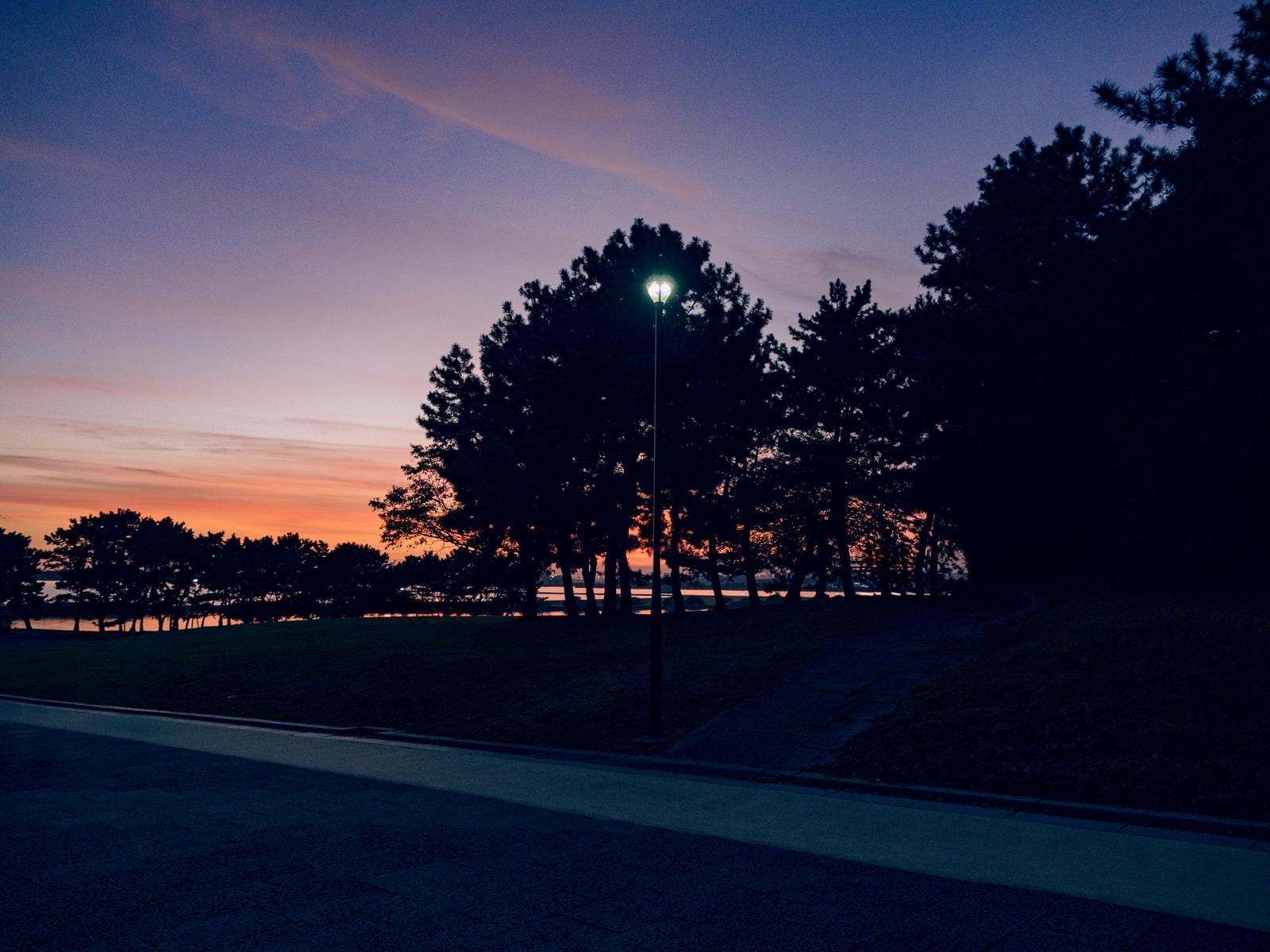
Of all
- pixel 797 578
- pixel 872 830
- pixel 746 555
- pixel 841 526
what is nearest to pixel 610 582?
pixel 746 555

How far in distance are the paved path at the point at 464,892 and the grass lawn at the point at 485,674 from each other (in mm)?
5733

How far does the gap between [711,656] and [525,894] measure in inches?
534

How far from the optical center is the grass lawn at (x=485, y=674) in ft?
51.5

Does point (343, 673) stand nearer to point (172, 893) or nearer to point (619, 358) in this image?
point (619, 358)

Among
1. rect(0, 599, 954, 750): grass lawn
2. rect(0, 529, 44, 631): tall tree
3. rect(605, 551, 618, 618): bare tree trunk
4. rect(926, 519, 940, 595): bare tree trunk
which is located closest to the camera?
rect(0, 599, 954, 750): grass lawn

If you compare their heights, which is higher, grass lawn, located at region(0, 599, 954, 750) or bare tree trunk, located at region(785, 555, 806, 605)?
bare tree trunk, located at region(785, 555, 806, 605)

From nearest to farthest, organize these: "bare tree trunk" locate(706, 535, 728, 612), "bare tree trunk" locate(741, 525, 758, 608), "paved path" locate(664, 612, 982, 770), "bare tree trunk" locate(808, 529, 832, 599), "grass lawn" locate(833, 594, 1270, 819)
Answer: "grass lawn" locate(833, 594, 1270, 819), "paved path" locate(664, 612, 982, 770), "bare tree trunk" locate(706, 535, 728, 612), "bare tree trunk" locate(741, 525, 758, 608), "bare tree trunk" locate(808, 529, 832, 599)

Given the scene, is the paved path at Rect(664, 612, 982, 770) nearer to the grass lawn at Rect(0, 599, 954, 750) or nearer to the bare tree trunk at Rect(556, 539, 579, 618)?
the grass lawn at Rect(0, 599, 954, 750)

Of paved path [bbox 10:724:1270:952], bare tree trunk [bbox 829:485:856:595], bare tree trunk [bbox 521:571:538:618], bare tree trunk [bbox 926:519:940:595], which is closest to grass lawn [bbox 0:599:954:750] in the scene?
paved path [bbox 10:724:1270:952]

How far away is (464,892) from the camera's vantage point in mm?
6277

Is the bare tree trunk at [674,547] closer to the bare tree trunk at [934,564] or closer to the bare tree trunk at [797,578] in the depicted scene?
the bare tree trunk at [797,578]

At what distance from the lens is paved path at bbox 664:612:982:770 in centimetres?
1225

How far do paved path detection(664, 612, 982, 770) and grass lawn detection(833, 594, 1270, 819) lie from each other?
2.00ft

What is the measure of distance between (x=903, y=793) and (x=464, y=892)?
225 inches
